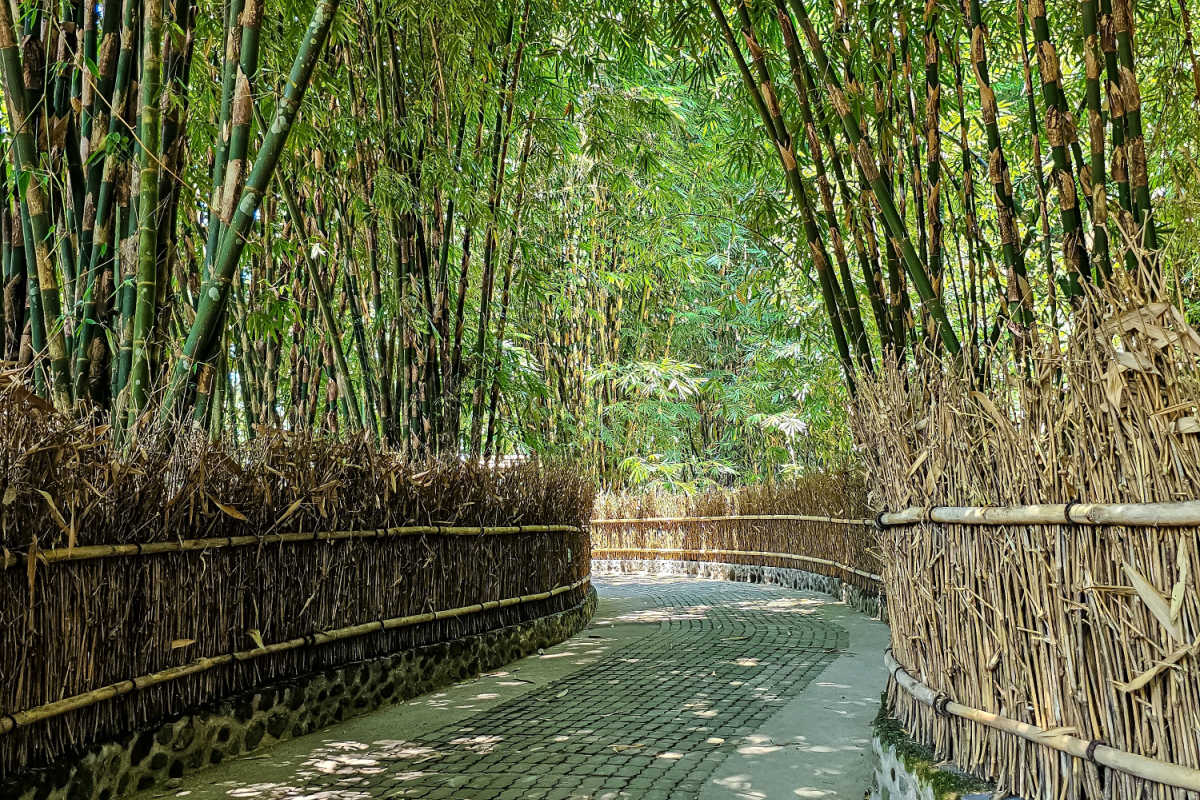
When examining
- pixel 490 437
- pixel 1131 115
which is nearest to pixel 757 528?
pixel 490 437

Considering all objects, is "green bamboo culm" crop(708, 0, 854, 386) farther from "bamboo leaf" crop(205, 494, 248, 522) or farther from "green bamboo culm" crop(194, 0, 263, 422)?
"bamboo leaf" crop(205, 494, 248, 522)

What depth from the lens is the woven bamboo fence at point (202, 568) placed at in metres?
2.16

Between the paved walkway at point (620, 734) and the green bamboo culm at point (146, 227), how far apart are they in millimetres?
1205

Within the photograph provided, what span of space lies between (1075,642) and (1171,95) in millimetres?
2445

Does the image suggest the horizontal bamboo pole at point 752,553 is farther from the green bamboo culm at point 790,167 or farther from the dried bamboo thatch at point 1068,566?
the dried bamboo thatch at point 1068,566

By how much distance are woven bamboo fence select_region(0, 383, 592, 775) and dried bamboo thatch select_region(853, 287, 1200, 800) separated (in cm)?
204

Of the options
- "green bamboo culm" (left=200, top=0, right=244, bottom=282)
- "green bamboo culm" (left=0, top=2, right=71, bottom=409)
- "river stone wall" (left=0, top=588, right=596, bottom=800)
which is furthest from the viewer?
"green bamboo culm" (left=200, top=0, right=244, bottom=282)

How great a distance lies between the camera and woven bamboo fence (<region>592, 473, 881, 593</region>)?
21.7ft

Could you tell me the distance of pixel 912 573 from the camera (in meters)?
2.29

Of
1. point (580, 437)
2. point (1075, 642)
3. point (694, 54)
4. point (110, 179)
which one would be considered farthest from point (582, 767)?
point (580, 437)

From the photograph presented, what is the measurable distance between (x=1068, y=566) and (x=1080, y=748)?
29 centimetres

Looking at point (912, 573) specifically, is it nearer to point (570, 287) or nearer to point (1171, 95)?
point (1171, 95)

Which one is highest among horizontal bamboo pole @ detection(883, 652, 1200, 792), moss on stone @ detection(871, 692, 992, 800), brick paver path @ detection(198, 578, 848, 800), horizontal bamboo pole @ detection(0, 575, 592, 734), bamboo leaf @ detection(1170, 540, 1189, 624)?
bamboo leaf @ detection(1170, 540, 1189, 624)

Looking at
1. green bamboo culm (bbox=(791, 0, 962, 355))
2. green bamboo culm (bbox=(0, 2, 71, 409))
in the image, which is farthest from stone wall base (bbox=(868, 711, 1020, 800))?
green bamboo culm (bbox=(0, 2, 71, 409))
